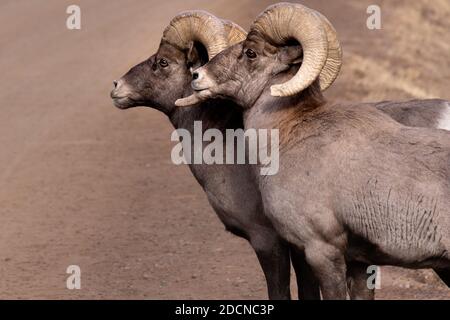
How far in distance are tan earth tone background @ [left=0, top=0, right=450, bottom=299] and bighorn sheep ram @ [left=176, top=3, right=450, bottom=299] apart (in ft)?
14.1

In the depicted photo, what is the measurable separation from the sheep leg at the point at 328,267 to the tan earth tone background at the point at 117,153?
4173 millimetres

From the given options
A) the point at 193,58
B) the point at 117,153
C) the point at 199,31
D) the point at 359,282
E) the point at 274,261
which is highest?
the point at 117,153

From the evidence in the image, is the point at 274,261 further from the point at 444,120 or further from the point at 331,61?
the point at 444,120

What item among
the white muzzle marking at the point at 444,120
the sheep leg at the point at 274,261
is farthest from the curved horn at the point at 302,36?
the white muzzle marking at the point at 444,120

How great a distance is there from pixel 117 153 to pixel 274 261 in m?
10.7

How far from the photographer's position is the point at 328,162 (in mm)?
10359

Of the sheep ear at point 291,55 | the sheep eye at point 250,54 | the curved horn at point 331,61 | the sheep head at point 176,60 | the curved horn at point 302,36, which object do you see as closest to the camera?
the curved horn at point 302,36

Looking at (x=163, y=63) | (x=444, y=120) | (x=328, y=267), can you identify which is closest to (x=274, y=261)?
(x=328, y=267)

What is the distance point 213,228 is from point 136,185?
261 cm

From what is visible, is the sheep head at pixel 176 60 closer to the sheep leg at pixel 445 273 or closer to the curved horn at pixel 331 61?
the curved horn at pixel 331 61

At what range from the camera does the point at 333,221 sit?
10250 mm

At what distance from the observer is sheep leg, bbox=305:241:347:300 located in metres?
10.3

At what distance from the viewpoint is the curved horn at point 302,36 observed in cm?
1051
